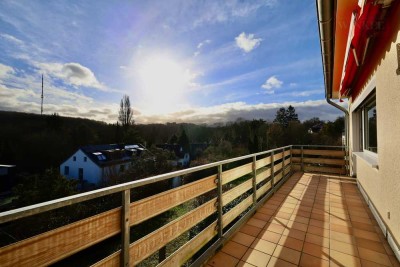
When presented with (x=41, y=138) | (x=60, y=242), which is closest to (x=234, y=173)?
(x=60, y=242)

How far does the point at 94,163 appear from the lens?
2055cm

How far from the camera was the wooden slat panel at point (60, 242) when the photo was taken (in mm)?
812

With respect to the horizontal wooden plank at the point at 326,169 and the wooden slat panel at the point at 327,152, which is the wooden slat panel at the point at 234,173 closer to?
the wooden slat panel at the point at 327,152

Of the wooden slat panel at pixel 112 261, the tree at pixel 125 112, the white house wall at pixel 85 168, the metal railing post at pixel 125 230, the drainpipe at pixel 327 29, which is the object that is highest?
the tree at pixel 125 112

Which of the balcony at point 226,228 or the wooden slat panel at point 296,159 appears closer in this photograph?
the balcony at point 226,228

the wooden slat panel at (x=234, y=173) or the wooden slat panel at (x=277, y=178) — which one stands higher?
the wooden slat panel at (x=234, y=173)

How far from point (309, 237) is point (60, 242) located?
283 centimetres

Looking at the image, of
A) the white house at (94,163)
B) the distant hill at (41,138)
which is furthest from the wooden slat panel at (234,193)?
the distant hill at (41,138)

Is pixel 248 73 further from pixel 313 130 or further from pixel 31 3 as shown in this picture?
pixel 313 130

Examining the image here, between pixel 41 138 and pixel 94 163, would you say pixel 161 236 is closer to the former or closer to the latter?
pixel 94 163

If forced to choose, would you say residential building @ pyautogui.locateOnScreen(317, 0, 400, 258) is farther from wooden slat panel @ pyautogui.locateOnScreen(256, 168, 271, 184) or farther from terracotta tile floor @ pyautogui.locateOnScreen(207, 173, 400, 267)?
wooden slat panel @ pyautogui.locateOnScreen(256, 168, 271, 184)

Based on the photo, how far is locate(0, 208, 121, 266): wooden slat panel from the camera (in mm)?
812

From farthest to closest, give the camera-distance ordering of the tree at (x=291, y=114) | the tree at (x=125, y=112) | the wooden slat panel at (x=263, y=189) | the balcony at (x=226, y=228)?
the tree at (x=291, y=114), the tree at (x=125, y=112), the wooden slat panel at (x=263, y=189), the balcony at (x=226, y=228)

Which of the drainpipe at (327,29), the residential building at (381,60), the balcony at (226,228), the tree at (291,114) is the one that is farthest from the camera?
the tree at (291,114)
